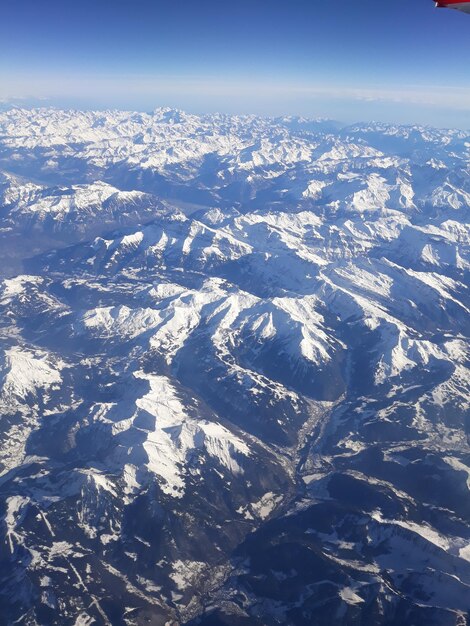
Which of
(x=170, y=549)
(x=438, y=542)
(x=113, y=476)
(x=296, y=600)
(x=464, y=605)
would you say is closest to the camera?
(x=464, y=605)

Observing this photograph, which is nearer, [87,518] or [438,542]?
[438,542]

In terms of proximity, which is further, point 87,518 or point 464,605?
point 87,518

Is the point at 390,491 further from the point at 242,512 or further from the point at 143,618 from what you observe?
the point at 143,618

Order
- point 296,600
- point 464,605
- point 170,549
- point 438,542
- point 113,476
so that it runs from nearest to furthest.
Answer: point 464,605
point 296,600
point 438,542
point 170,549
point 113,476

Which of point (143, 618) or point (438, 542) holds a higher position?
point (438, 542)

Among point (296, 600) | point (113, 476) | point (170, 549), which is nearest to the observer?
point (296, 600)

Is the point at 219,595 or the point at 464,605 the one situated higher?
the point at 464,605

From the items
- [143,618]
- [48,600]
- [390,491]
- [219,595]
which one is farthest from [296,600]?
[48,600]

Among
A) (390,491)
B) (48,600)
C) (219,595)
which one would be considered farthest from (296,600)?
(48,600)

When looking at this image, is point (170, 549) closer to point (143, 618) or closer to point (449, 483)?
point (143, 618)
